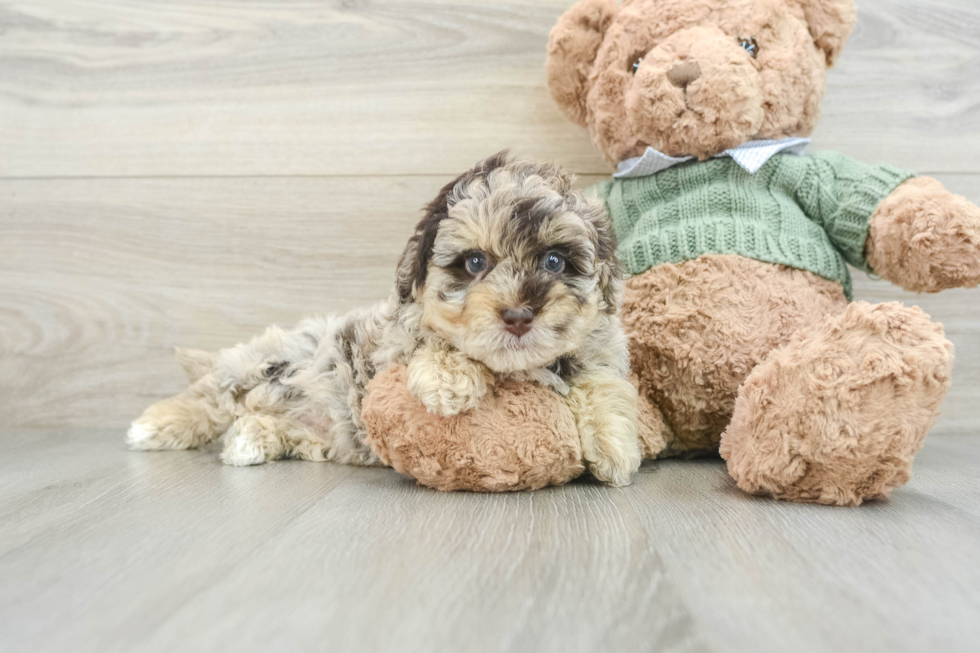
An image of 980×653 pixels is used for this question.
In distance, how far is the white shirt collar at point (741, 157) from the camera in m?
1.28

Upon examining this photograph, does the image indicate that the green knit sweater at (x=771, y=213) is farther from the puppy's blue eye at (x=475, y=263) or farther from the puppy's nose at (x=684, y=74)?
the puppy's blue eye at (x=475, y=263)

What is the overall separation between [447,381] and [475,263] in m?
0.18

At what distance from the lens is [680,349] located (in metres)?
1.25

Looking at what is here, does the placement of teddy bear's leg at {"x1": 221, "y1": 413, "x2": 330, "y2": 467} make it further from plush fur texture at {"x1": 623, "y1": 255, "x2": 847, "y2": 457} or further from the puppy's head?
plush fur texture at {"x1": 623, "y1": 255, "x2": 847, "y2": 457}

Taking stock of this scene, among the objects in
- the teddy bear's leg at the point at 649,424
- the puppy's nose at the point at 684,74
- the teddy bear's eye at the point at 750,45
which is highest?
the teddy bear's eye at the point at 750,45

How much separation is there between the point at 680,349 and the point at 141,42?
4.90 ft

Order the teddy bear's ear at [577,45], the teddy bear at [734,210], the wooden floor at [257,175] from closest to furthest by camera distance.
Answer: the teddy bear at [734,210], the wooden floor at [257,175], the teddy bear's ear at [577,45]

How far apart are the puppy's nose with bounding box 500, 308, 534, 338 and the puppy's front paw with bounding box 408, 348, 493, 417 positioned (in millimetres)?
117

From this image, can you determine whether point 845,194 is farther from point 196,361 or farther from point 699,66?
point 196,361

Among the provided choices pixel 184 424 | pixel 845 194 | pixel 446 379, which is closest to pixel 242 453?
pixel 184 424

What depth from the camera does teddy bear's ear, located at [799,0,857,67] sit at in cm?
134

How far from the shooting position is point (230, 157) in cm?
176

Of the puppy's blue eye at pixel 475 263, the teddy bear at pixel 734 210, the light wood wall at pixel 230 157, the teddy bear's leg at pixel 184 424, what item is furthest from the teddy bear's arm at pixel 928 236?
the teddy bear's leg at pixel 184 424

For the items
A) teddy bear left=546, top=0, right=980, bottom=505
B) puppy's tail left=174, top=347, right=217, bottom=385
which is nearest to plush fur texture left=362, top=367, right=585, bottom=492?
teddy bear left=546, top=0, right=980, bottom=505
